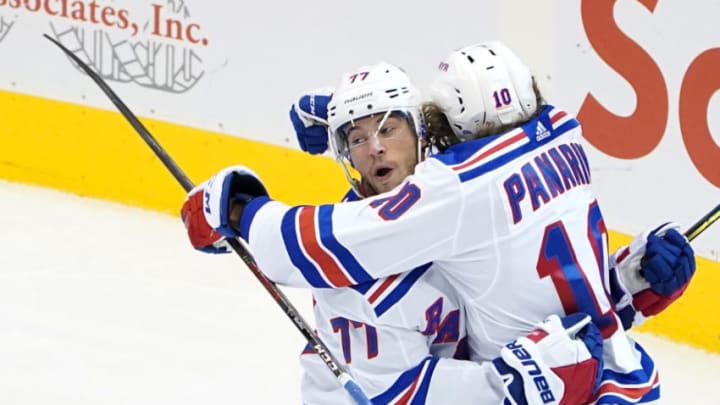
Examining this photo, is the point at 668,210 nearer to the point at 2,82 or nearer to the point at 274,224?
the point at 274,224

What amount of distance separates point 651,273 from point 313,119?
0.63m

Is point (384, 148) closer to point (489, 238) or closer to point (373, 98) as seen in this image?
point (373, 98)

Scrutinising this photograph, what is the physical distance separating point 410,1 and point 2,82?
1.58 m

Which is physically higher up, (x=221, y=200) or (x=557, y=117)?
(x=557, y=117)

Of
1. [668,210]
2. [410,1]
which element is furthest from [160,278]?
[668,210]

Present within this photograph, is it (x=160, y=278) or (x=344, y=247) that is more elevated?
(x=344, y=247)

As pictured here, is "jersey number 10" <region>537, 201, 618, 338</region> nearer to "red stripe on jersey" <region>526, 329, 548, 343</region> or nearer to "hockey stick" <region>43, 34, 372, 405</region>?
"red stripe on jersey" <region>526, 329, 548, 343</region>

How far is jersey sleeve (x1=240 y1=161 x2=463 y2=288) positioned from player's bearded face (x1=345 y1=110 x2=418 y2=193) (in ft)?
0.53

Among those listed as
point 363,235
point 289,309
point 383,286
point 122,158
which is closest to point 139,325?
point 122,158

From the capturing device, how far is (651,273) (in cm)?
236

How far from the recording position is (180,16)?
4512 millimetres

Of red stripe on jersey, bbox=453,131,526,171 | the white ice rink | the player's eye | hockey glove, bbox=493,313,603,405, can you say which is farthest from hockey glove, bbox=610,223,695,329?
the white ice rink

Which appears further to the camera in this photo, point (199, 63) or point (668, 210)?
point (199, 63)

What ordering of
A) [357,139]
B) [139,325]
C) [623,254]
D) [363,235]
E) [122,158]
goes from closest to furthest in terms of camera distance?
[363,235], [357,139], [623,254], [139,325], [122,158]
